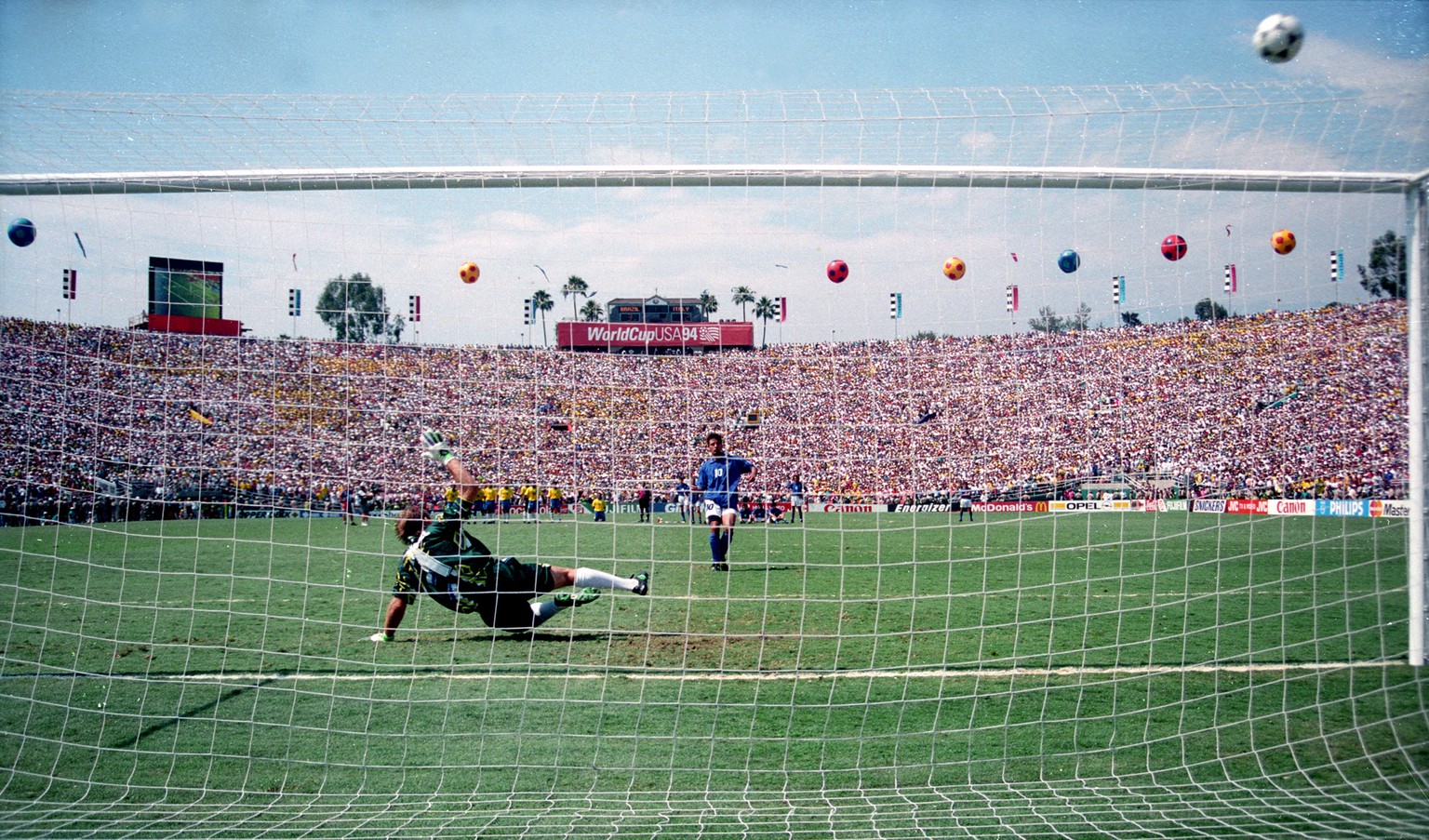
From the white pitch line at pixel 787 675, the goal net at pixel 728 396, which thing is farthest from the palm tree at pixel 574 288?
the white pitch line at pixel 787 675

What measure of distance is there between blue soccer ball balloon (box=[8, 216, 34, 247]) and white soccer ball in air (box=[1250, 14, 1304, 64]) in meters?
7.34

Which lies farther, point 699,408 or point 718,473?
point 718,473

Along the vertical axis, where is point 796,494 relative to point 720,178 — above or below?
below

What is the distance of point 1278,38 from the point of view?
17.6ft

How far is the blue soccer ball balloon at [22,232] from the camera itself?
20.0 feet

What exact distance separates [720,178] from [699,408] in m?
1.42

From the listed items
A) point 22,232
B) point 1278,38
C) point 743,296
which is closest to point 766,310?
point 743,296

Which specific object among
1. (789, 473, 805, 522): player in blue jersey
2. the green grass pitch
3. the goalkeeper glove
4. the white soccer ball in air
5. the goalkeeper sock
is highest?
the white soccer ball in air

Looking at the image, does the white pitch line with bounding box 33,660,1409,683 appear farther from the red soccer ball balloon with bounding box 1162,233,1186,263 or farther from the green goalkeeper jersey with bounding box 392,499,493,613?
the red soccer ball balloon with bounding box 1162,233,1186,263

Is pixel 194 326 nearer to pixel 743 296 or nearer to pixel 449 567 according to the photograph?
pixel 449 567

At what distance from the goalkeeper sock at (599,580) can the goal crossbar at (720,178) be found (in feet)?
9.55

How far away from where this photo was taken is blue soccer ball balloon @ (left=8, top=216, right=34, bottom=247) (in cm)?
609

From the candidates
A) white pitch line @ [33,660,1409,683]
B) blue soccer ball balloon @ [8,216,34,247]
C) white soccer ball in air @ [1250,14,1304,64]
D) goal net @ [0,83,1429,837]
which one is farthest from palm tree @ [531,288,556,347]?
white soccer ball in air @ [1250,14,1304,64]

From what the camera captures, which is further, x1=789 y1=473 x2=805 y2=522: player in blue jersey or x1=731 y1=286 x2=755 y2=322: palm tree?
x1=789 y1=473 x2=805 y2=522: player in blue jersey
